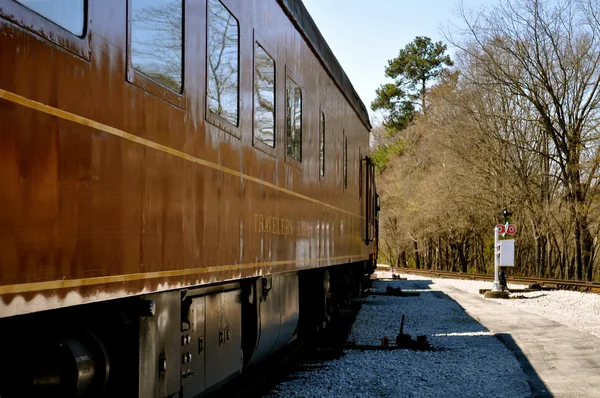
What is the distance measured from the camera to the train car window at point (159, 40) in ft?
12.5

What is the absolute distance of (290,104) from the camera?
25.8 ft

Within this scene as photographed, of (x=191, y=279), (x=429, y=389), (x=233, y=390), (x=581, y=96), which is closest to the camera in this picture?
(x=191, y=279)

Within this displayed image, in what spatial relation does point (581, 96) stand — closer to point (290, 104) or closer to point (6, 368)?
point (290, 104)

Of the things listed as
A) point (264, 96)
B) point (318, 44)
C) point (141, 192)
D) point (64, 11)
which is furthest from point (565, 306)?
point (64, 11)

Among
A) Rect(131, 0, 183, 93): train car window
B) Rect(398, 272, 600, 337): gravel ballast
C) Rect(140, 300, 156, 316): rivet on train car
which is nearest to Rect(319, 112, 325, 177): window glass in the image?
Rect(131, 0, 183, 93): train car window

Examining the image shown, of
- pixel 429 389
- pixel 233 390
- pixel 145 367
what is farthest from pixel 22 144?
pixel 429 389

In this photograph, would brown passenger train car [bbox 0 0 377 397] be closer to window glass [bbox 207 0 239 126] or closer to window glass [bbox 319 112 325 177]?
window glass [bbox 207 0 239 126]

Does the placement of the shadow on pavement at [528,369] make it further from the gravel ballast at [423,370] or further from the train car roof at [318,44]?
the train car roof at [318,44]

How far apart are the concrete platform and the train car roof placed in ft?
14.7

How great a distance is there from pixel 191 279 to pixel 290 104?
3664 mm

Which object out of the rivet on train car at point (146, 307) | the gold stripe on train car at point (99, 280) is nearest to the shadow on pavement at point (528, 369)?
the gold stripe on train car at point (99, 280)

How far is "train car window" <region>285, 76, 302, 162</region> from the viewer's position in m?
7.75

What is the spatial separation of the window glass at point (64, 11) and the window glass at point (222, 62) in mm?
1833

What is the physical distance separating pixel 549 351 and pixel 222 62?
25.3ft
